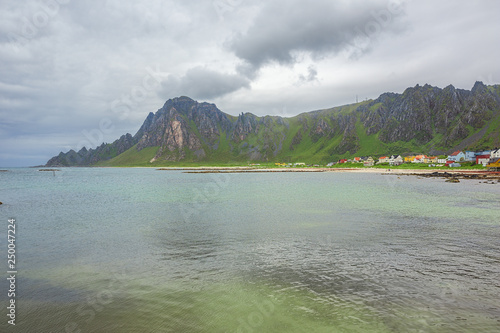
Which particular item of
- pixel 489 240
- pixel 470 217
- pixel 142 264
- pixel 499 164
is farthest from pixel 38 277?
pixel 499 164

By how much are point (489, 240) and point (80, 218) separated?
44.8m

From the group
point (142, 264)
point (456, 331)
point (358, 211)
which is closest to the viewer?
point (456, 331)

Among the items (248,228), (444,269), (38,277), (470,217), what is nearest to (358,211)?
(470,217)

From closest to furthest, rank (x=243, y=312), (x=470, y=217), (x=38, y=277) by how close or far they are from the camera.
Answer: (x=243, y=312) → (x=38, y=277) → (x=470, y=217)

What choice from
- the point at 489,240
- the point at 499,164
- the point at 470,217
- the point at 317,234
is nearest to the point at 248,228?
the point at 317,234

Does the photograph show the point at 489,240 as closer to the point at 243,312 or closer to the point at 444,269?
the point at 444,269

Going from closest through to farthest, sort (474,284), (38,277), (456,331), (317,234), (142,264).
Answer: (456,331), (474,284), (38,277), (142,264), (317,234)

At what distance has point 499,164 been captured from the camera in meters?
138

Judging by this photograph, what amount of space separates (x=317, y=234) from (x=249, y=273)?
11236 mm

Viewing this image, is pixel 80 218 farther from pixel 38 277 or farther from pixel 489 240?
pixel 489 240

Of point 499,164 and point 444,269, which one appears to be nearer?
point 444,269

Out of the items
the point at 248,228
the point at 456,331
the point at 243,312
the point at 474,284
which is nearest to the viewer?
the point at 456,331

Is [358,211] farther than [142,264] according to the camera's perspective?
Yes

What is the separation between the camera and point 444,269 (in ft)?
54.6
